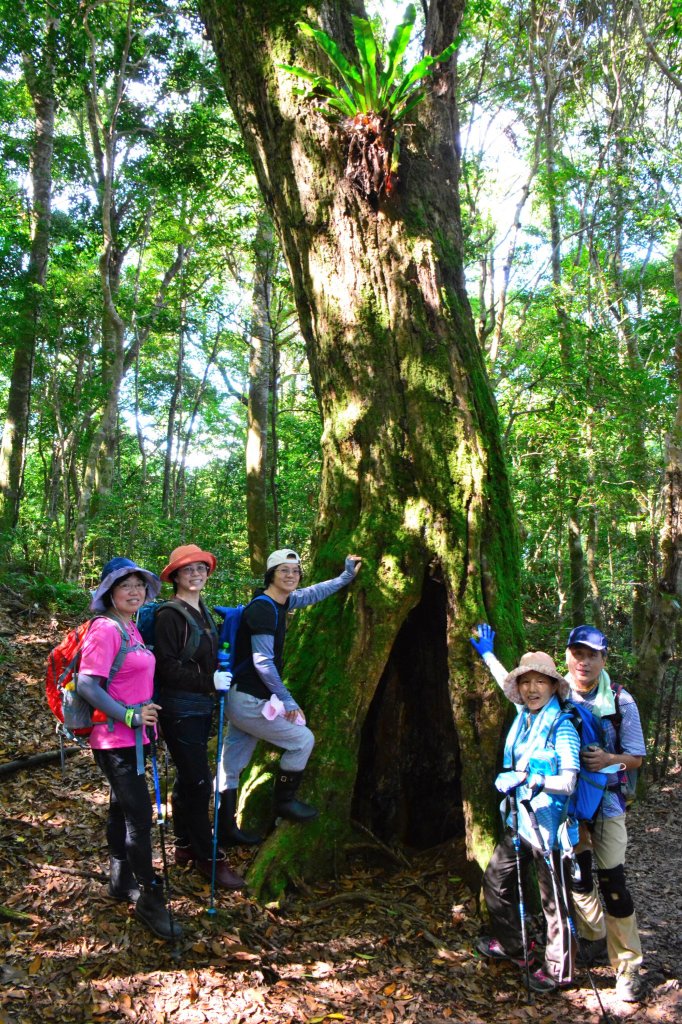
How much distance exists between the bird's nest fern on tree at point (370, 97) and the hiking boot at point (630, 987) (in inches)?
203

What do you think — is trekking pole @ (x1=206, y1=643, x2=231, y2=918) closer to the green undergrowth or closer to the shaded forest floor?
the shaded forest floor

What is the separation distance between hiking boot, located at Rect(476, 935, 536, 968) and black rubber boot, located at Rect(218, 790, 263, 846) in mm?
1483

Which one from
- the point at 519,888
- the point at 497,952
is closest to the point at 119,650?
the point at 519,888

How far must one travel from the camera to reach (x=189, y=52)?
13055 mm

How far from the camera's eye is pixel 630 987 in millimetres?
3854

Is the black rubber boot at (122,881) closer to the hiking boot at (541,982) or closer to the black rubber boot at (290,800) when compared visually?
the black rubber boot at (290,800)

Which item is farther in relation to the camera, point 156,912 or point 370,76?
point 370,76

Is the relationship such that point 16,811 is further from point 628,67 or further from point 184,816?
point 628,67

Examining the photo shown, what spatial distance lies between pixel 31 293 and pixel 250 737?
9.47 m

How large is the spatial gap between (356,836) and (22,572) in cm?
689

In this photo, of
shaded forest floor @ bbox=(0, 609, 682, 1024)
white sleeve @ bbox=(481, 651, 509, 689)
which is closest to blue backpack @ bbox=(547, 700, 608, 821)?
Result: white sleeve @ bbox=(481, 651, 509, 689)

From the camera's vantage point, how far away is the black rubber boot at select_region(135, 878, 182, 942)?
3.68 meters

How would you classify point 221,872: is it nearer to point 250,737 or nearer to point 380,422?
point 250,737

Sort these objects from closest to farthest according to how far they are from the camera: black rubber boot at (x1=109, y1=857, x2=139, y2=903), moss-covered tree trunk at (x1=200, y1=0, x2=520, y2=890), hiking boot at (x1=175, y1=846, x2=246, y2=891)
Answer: black rubber boot at (x1=109, y1=857, x2=139, y2=903) → hiking boot at (x1=175, y1=846, x2=246, y2=891) → moss-covered tree trunk at (x1=200, y1=0, x2=520, y2=890)
